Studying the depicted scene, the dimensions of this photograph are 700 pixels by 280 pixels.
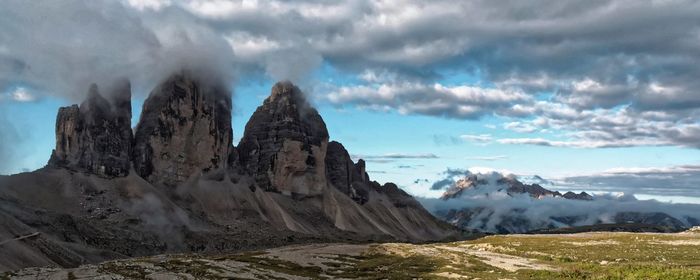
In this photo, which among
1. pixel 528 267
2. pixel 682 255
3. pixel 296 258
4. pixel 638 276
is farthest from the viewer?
pixel 296 258

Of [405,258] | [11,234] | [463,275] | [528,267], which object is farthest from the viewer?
[11,234]

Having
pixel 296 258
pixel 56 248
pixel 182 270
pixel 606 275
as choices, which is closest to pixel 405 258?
pixel 296 258

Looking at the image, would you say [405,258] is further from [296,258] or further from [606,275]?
[606,275]

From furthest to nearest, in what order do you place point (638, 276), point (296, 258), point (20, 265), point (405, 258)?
point (20, 265) → point (296, 258) → point (405, 258) → point (638, 276)

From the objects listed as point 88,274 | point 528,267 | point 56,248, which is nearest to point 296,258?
point 88,274

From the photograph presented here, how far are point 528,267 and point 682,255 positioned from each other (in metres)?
35.9

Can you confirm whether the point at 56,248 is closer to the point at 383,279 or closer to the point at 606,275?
the point at 383,279

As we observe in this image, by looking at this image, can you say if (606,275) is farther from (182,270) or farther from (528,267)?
(182,270)

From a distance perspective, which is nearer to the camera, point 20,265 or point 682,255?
point 682,255

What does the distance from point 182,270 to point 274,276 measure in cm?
1392

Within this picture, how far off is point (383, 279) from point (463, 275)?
9.70 m

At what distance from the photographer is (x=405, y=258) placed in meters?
107

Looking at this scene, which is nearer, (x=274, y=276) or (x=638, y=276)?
(x=638, y=276)

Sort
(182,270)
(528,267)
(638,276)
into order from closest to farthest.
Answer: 1. (638,276)
2. (528,267)
3. (182,270)
